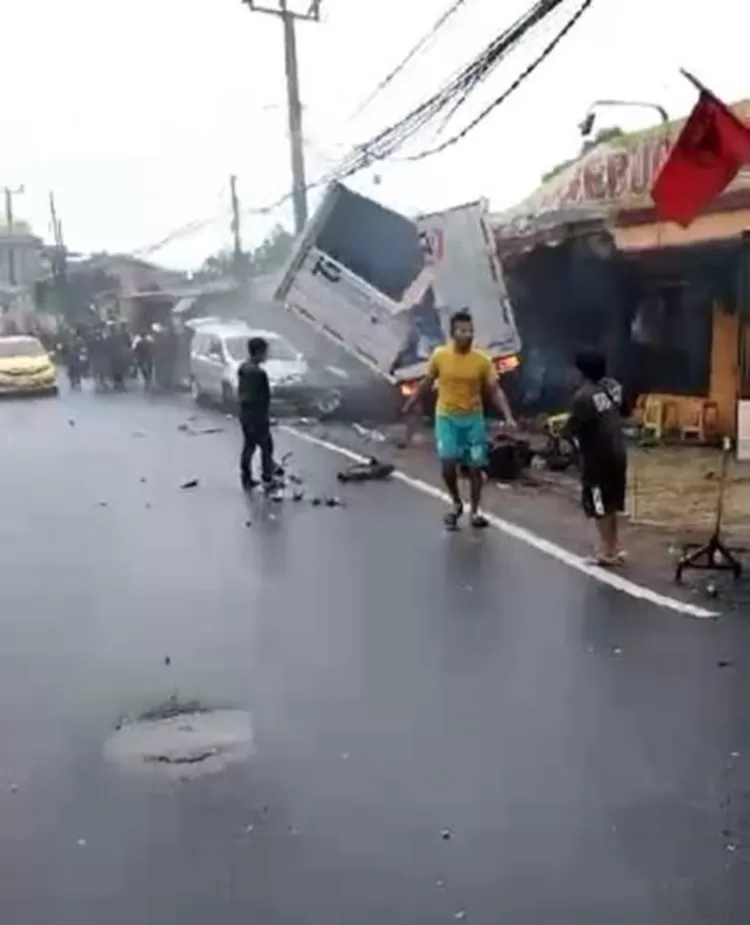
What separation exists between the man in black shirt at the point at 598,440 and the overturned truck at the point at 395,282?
396 inches

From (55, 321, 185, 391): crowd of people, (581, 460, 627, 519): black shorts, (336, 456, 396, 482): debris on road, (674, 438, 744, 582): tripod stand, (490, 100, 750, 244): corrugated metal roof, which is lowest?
(55, 321, 185, 391): crowd of people

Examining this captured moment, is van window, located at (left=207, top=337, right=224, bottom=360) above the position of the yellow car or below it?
above

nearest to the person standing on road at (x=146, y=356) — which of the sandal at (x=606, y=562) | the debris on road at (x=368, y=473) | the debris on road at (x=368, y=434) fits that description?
the debris on road at (x=368, y=434)

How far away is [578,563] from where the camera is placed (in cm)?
1083

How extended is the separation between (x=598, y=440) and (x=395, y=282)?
37.9 feet

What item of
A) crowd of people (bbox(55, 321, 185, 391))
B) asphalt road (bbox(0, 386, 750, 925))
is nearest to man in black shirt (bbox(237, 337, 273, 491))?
asphalt road (bbox(0, 386, 750, 925))

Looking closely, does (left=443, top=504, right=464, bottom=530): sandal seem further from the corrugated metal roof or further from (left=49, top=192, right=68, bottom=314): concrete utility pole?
(left=49, top=192, right=68, bottom=314): concrete utility pole

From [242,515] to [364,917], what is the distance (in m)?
9.46

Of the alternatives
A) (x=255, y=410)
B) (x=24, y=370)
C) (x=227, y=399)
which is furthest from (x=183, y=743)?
(x=24, y=370)

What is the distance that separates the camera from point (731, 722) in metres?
6.62

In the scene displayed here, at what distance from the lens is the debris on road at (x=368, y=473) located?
16.5 meters

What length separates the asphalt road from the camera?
4848 millimetres

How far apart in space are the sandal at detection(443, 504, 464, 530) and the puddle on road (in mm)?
5753

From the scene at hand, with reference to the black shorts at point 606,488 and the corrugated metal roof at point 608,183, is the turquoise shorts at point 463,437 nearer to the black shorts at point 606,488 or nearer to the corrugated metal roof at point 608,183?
the black shorts at point 606,488
